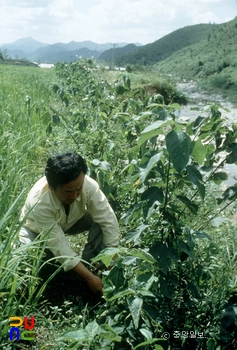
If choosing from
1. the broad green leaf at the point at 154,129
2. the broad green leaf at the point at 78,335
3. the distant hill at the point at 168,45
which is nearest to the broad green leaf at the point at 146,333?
the broad green leaf at the point at 78,335

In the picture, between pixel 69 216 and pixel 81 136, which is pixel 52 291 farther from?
pixel 81 136

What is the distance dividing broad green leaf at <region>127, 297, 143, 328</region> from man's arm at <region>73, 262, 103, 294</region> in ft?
2.79

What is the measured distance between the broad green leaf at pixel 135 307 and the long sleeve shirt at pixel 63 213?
85cm

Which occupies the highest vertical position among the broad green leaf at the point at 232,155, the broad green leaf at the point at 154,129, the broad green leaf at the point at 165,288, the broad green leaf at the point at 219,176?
the broad green leaf at the point at 154,129

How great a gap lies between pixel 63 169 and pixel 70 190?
0.42 feet

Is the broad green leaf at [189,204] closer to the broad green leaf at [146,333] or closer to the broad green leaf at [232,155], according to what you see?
the broad green leaf at [232,155]

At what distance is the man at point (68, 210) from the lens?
7.12 feet

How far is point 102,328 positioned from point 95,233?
49.3 inches

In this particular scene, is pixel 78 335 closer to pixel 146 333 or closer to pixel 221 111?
pixel 146 333

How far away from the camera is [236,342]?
5.92 feet

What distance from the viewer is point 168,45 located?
285 feet

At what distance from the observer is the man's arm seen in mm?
2230

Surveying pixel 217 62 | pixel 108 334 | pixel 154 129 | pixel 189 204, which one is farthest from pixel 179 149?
pixel 217 62

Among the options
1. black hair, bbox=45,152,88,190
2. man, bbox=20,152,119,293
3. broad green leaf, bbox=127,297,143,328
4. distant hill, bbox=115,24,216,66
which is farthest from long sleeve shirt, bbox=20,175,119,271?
distant hill, bbox=115,24,216,66
